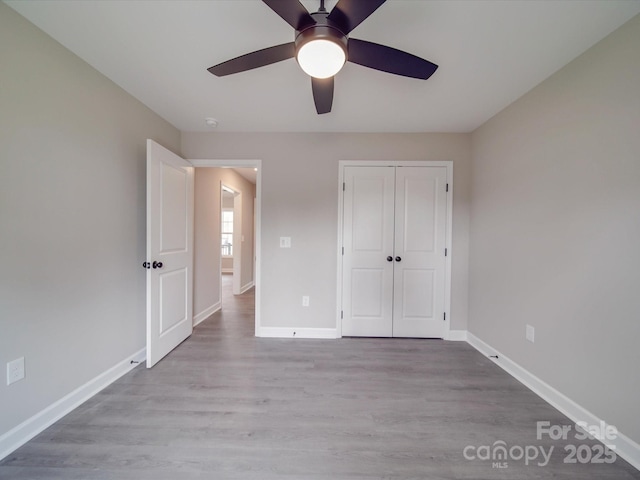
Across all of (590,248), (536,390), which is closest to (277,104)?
(590,248)

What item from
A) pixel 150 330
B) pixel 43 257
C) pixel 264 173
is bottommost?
pixel 150 330

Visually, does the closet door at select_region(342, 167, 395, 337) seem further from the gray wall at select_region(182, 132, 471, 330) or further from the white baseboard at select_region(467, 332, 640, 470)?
the white baseboard at select_region(467, 332, 640, 470)

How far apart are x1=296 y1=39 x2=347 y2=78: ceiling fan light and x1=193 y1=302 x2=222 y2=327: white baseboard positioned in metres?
3.08

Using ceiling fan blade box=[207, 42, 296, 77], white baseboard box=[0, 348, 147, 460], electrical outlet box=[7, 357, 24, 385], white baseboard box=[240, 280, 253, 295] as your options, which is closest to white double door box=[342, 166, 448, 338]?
ceiling fan blade box=[207, 42, 296, 77]

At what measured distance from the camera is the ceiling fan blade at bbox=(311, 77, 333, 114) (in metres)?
1.37

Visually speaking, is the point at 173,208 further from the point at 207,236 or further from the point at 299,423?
the point at 299,423

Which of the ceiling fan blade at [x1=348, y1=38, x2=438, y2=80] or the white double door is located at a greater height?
the ceiling fan blade at [x1=348, y1=38, x2=438, y2=80]

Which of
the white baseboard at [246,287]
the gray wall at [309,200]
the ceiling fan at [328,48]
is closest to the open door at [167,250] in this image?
the gray wall at [309,200]

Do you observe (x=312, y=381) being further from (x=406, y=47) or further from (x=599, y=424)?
(x=406, y=47)

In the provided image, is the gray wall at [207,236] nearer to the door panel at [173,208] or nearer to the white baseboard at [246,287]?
the door panel at [173,208]

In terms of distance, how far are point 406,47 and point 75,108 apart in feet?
7.35

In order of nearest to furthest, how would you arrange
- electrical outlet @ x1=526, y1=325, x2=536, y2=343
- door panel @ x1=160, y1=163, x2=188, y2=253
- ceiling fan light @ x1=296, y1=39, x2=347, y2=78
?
ceiling fan light @ x1=296, y1=39, x2=347, y2=78 → electrical outlet @ x1=526, y1=325, x2=536, y2=343 → door panel @ x1=160, y1=163, x2=188, y2=253

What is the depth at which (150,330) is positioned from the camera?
81.1 inches

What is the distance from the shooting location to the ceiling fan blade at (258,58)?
120cm
